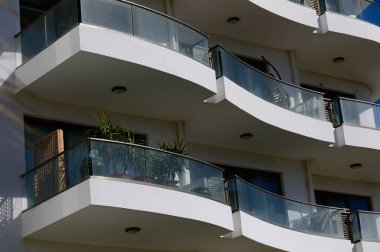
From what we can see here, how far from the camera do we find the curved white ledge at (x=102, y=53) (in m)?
19.2

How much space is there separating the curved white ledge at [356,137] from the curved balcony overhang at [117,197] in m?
6.10

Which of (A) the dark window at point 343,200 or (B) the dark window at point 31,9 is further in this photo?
(A) the dark window at point 343,200

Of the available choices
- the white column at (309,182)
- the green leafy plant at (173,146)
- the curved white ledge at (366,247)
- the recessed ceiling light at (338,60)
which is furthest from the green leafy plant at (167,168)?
the recessed ceiling light at (338,60)

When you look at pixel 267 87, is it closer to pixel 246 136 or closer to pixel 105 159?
pixel 246 136

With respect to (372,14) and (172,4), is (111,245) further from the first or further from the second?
(372,14)

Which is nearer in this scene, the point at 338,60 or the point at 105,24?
the point at 105,24

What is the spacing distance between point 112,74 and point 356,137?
817 centimetres

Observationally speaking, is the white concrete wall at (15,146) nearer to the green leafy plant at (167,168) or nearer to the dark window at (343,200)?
the green leafy plant at (167,168)

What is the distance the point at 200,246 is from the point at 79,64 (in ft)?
16.1

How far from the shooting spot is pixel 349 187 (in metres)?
27.3

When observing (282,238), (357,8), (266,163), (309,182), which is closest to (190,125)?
(266,163)

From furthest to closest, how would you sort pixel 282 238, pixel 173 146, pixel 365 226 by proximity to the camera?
1. pixel 365 226
2. pixel 282 238
3. pixel 173 146

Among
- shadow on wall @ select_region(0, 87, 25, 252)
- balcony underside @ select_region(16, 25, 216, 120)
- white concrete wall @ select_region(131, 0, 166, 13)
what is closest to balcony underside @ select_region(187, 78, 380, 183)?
balcony underside @ select_region(16, 25, 216, 120)

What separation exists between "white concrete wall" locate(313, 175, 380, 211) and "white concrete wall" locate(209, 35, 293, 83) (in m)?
2.92
